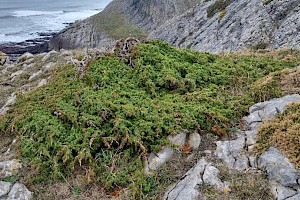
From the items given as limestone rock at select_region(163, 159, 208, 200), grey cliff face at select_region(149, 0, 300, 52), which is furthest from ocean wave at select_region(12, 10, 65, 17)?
limestone rock at select_region(163, 159, 208, 200)

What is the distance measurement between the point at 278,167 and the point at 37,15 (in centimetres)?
7871

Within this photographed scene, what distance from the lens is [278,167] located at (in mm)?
5566

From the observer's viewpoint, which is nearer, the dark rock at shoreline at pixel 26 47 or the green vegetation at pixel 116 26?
the dark rock at shoreline at pixel 26 47

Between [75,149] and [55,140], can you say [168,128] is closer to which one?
[75,149]

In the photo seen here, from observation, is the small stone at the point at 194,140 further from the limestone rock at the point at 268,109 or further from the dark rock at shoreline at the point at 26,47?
the dark rock at shoreline at the point at 26,47

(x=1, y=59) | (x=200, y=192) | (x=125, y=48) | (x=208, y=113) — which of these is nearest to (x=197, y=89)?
(x=208, y=113)

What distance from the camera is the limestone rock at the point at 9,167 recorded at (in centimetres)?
670

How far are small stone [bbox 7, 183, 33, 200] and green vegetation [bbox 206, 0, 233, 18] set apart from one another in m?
24.1

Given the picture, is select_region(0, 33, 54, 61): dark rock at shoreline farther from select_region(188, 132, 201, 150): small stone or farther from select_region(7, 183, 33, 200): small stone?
select_region(188, 132, 201, 150): small stone

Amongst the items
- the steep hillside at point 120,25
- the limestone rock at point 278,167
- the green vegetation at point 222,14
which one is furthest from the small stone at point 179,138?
the steep hillside at point 120,25

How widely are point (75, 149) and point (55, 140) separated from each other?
1.93 ft

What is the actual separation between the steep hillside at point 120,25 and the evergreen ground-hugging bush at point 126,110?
38495 millimetres

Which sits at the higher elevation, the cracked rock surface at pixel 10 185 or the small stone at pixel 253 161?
the small stone at pixel 253 161

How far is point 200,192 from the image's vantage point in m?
5.58
